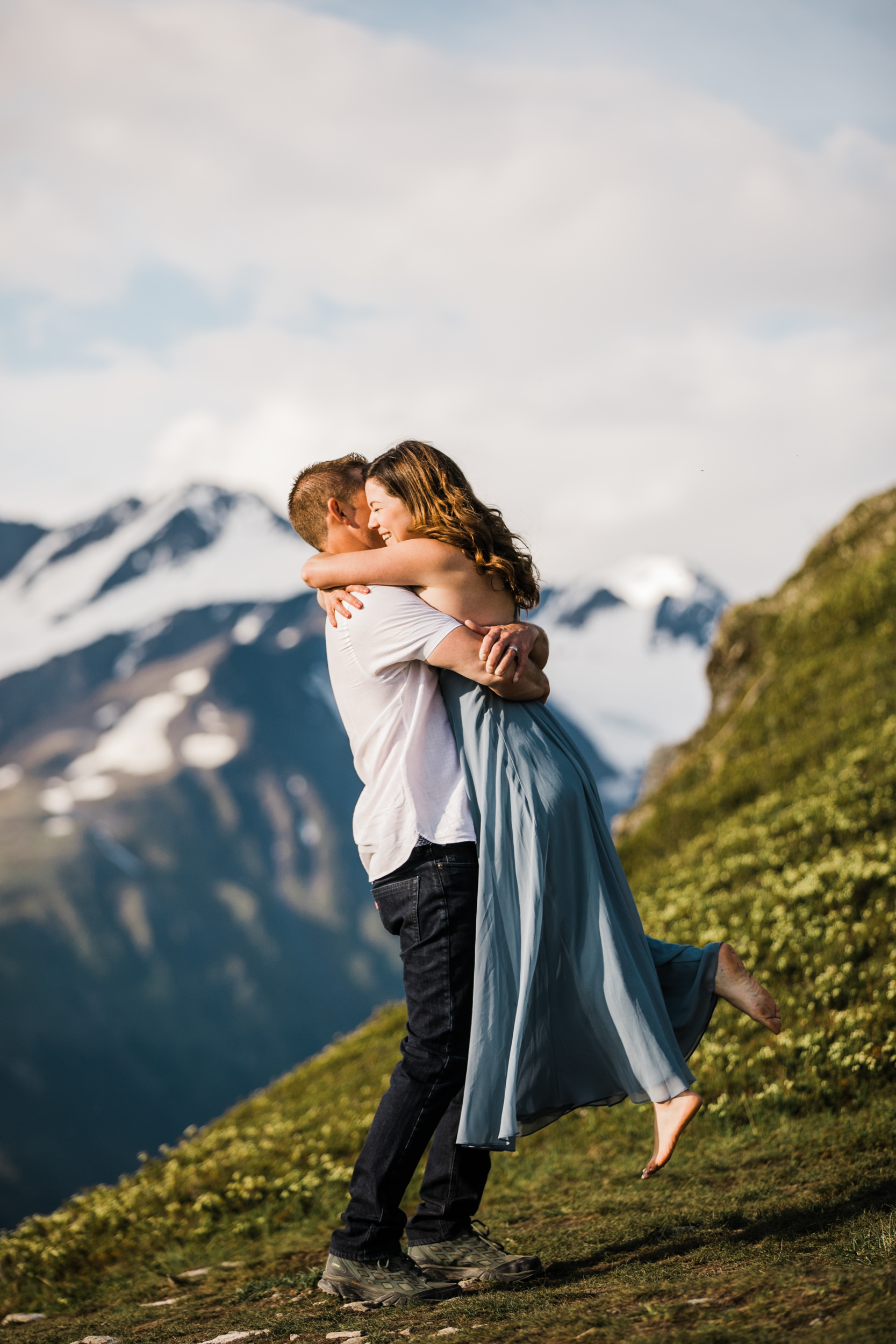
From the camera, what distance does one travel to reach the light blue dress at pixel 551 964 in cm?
421

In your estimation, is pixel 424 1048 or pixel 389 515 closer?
pixel 424 1048

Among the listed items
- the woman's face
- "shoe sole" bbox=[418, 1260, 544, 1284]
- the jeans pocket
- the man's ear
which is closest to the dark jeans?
the jeans pocket

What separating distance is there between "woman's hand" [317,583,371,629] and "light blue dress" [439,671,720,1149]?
58 cm

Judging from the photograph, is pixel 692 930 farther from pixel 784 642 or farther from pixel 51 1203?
pixel 51 1203

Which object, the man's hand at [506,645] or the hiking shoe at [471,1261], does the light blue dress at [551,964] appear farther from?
the hiking shoe at [471,1261]

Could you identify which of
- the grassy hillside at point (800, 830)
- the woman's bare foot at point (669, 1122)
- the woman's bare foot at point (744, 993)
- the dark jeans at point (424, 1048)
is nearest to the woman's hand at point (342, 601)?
the dark jeans at point (424, 1048)

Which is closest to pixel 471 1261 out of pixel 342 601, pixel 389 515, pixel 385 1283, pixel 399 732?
pixel 385 1283

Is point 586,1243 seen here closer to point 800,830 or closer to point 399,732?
point 399,732

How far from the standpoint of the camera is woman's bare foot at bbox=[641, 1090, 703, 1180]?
4.11 meters

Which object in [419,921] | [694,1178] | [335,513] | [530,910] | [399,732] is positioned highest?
[335,513]

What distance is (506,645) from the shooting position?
446 centimetres

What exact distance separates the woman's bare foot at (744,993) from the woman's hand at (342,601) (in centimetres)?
203

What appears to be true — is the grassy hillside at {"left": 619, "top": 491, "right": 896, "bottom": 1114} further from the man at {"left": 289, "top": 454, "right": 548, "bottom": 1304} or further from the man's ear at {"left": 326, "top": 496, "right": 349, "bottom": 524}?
the man's ear at {"left": 326, "top": 496, "right": 349, "bottom": 524}

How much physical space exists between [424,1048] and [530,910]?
693 mm
